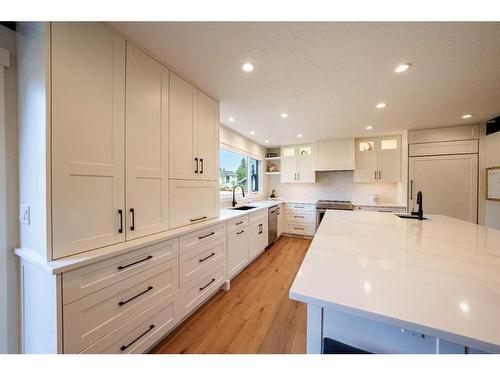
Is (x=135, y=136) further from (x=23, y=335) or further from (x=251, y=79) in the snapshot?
(x=23, y=335)

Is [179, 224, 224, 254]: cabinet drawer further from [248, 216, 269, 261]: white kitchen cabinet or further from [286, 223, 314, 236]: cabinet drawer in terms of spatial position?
[286, 223, 314, 236]: cabinet drawer

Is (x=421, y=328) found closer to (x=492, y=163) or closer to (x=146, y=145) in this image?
(x=146, y=145)

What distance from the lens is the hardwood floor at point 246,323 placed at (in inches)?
60.6

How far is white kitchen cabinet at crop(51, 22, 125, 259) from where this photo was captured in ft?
3.43

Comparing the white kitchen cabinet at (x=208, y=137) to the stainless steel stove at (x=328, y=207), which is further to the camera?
the stainless steel stove at (x=328, y=207)

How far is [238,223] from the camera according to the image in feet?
8.77

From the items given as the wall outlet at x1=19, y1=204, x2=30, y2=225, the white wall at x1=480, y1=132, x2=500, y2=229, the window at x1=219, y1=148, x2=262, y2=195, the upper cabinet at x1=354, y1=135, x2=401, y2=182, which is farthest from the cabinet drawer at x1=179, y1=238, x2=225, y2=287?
the white wall at x1=480, y1=132, x2=500, y2=229

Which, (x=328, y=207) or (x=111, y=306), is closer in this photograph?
(x=111, y=306)

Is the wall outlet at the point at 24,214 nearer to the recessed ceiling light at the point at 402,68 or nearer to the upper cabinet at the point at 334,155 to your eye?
the recessed ceiling light at the point at 402,68

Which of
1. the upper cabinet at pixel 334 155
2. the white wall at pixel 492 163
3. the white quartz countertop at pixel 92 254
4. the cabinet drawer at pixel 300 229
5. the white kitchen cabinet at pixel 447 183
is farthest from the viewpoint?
the cabinet drawer at pixel 300 229

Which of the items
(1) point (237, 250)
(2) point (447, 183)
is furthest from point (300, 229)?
(2) point (447, 183)

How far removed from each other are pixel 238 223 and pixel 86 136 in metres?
1.91

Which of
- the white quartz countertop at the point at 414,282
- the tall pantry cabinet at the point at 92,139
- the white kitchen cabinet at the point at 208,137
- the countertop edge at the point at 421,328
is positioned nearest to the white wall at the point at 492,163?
the white quartz countertop at the point at 414,282
